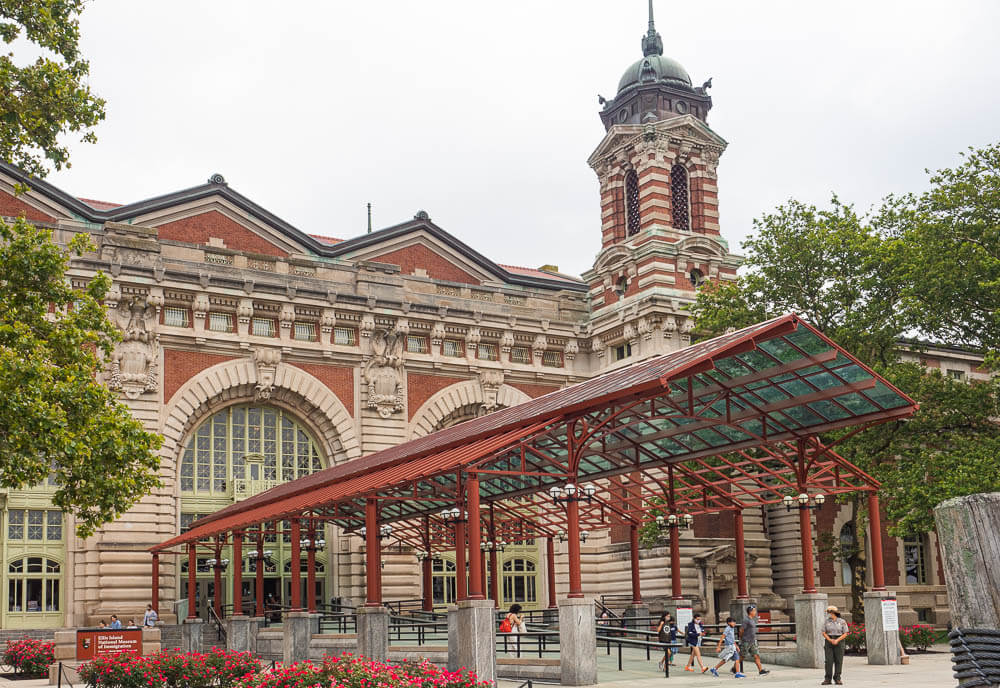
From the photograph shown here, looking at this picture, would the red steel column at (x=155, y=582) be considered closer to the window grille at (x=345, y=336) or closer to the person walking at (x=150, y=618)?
the person walking at (x=150, y=618)

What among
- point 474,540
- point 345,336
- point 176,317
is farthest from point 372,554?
point 345,336

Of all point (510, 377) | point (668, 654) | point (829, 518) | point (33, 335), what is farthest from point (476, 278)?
point (33, 335)

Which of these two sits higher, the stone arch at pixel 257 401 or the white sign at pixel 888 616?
the stone arch at pixel 257 401

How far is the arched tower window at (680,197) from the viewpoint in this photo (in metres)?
55.3

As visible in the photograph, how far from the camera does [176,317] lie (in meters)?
45.8

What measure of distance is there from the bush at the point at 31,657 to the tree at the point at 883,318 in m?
24.4

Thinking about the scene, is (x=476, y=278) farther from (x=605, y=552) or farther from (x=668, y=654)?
(x=668, y=654)

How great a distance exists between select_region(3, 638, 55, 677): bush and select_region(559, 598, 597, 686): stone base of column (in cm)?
1701

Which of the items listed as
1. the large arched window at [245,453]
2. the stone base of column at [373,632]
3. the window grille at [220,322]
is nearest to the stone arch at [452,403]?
the large arched window at [245,453]

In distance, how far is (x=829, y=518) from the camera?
5100 cm

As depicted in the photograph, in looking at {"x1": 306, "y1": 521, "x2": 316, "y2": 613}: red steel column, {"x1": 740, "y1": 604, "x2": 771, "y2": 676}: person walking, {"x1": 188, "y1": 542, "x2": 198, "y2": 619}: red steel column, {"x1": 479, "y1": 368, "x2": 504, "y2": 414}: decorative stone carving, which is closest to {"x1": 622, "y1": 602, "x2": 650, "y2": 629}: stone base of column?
{"x1": 740, "y1": 604, "x2": 771, "y2": 676}: person walking

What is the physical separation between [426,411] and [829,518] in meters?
19.3

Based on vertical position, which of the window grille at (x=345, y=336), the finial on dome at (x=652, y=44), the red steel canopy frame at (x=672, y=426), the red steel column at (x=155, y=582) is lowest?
the red steel column at (x=155, y=582)

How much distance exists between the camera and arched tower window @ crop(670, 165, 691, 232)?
5528 cm
